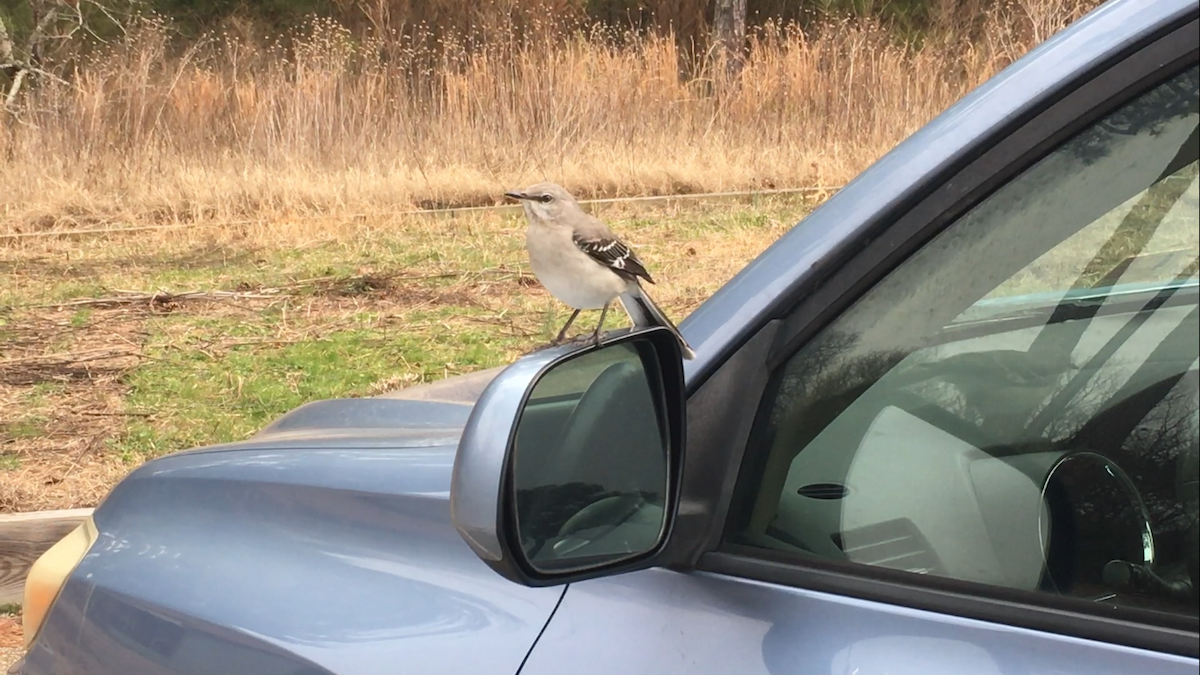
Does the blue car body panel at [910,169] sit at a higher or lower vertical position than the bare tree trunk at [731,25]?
higher

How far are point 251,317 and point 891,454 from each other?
6.21 meters

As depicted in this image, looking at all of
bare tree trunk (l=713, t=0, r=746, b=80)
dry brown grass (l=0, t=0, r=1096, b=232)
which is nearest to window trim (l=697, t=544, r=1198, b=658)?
dry brown grass (l=0, t=0, r=1096, b=232)

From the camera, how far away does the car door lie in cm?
121

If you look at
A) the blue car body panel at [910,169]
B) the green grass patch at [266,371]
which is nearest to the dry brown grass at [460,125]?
the green grass patch at [266,371]

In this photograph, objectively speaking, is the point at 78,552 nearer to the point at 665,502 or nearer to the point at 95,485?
the point at 665,502

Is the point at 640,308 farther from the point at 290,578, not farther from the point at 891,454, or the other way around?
the point at 891,454

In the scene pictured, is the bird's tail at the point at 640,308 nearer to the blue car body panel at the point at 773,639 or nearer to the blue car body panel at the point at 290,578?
the blue car body panel at the point at 290,578

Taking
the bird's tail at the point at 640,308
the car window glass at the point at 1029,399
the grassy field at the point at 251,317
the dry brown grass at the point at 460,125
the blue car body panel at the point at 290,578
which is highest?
the car window glass at the point at 1029,399

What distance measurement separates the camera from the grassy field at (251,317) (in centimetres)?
533

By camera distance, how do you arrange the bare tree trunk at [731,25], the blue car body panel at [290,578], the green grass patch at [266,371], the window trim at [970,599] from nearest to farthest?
the window trim at [970,599] < the blue car body panel at [290,578] < the green grass patch at [266,371] < the bare tree trunk at [731,25]

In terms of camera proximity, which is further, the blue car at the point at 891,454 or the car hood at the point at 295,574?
the car hood at the point at 295,574

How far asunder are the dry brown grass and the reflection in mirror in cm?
852

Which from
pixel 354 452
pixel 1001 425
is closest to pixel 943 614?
pixel 1001 425

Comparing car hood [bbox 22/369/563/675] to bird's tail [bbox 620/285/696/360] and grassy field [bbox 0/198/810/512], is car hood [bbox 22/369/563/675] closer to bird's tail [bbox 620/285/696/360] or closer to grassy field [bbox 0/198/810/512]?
bird's tail [bbox 620/285/696/360]
